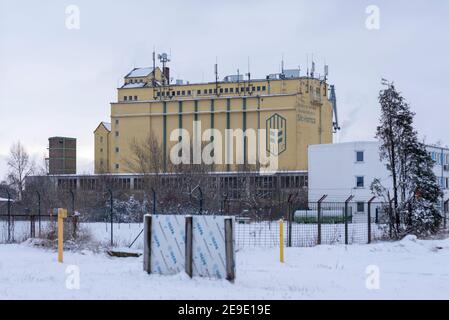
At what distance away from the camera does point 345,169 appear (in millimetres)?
70000

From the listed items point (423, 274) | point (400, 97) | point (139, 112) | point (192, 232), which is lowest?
point (423, 274)

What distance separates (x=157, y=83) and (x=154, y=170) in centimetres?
3415

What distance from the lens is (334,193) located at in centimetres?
7069

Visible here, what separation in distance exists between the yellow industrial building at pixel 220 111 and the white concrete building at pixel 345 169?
2208 cm

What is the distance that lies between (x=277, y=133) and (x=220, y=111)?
9.95 m

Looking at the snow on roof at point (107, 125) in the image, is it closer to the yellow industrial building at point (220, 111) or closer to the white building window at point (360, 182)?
the yellow industrial building at point (220, 111)

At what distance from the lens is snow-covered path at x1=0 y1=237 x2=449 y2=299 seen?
13719 millimetres

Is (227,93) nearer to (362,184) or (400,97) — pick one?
(362,184)

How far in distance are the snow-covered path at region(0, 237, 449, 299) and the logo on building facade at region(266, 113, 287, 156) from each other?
70.6 metres

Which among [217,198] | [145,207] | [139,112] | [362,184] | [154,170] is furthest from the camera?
[139,112]

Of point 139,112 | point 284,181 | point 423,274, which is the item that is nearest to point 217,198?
point 284,181

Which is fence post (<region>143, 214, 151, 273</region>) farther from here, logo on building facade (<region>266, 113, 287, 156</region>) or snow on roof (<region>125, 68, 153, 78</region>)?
snow on roof (<region>125, 68, 153, 78</region>)

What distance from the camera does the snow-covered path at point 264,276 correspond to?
1372 cm

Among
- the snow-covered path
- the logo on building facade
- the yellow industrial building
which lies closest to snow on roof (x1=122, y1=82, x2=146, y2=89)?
the yellow industrial building
